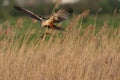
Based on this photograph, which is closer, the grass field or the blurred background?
the grass field

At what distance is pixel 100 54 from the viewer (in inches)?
287

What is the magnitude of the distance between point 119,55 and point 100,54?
253 mm

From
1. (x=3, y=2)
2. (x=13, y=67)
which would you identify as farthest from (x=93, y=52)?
(x=3, y=2)

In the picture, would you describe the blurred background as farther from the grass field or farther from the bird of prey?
the bird of prey

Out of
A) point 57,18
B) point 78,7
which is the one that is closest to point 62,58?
point 57,18

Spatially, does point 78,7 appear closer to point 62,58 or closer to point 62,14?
point 62,58

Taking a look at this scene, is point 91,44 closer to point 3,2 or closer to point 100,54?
point 100,54

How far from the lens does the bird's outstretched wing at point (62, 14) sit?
6.57 m

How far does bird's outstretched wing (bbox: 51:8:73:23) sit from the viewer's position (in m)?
6.57

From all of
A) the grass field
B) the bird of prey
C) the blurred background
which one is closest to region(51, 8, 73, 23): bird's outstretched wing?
the bird of prey

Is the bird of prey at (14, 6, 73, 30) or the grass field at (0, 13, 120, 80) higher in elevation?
the bird of prey at (14, 6, 73, 30)

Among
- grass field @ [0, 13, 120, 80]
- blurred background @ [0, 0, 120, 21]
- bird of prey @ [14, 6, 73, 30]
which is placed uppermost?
bird of prey @ [14, 6, 73, 30]

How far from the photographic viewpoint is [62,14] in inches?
261

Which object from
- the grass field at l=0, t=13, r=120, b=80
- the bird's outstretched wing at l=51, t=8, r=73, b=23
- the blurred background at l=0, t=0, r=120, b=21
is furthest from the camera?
the blurred background at l=0, t=0, r=120, b=21
